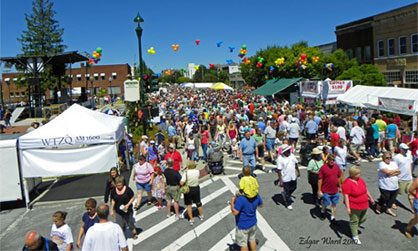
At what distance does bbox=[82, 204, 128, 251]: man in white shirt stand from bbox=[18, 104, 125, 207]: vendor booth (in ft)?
18.0

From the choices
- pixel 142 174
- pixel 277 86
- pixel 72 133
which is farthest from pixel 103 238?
pixel 277 86

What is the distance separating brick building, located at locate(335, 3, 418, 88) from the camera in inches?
1192

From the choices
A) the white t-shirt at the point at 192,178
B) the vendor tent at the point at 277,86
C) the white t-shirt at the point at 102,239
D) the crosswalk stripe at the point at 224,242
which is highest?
the vendor tent at the point at 277,86

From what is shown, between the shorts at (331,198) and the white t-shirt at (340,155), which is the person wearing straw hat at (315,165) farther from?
the white t-shirt at (340,155)

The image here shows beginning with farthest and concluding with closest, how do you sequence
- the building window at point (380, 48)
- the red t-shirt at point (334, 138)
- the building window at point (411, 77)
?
the building window at point (380, 48)
the building window at point (411, 77)
the red t-shirt at point (334, 138)

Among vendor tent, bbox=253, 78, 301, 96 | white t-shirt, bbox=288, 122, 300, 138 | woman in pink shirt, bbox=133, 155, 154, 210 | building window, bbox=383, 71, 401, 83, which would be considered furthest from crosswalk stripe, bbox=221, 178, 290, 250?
building window, bbox=383, 71, 401, 83

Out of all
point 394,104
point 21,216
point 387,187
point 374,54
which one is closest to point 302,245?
point 387,187

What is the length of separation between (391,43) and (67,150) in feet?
107

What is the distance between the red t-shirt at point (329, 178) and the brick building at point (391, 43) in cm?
2722

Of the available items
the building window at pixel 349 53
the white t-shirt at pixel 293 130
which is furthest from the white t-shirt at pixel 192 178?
→ the building window at pixel 349 53

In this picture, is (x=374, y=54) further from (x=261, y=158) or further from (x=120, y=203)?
(x=120, y=203)

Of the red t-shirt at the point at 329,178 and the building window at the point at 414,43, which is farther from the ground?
the building window at the point at 414,43

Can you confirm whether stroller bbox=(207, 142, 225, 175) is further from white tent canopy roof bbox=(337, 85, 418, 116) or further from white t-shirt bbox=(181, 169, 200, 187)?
white tent canopy roof bbox=(337, 85, 418, 116)

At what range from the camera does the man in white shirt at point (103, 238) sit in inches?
196
